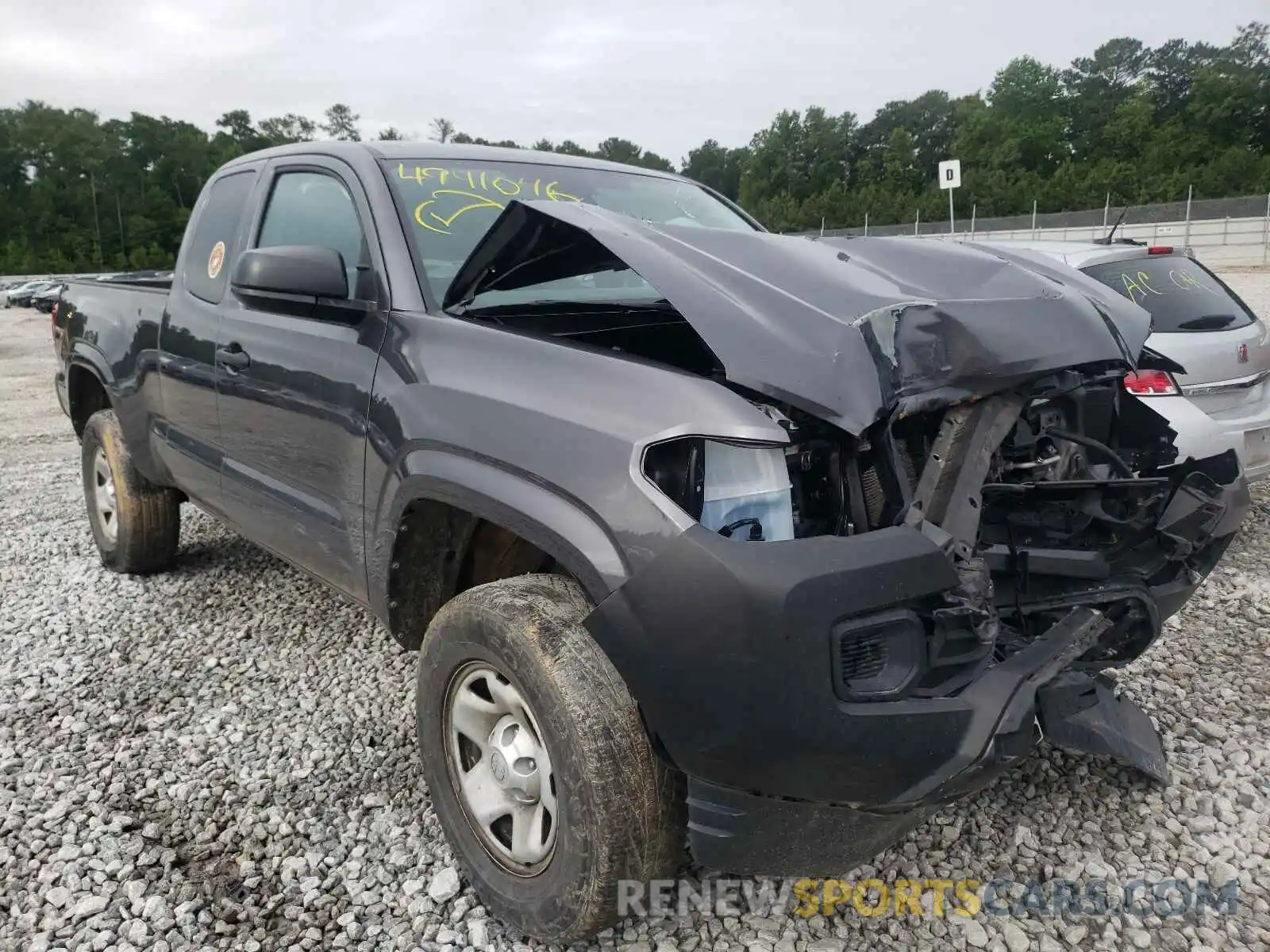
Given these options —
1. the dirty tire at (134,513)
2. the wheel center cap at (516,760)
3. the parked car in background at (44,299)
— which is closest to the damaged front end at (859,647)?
the wheel center cap at (516,760)

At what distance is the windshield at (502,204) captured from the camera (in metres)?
2.68

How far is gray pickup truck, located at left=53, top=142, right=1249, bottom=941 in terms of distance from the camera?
1652 millimetres

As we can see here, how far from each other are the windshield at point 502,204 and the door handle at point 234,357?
83cm

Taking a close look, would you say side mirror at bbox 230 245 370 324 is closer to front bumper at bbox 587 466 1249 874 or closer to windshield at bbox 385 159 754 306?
windshield at bbox 385 159 754 306

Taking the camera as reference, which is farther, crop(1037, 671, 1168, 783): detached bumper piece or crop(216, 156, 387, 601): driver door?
crop(216, 156, 387, 601): driver door

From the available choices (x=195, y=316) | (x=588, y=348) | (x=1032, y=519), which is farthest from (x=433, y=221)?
(x=1032, y=519)

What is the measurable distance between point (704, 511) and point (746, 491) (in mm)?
94

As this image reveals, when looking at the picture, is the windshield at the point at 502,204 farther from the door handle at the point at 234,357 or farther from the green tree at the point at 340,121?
the green tree at the point at 340,121

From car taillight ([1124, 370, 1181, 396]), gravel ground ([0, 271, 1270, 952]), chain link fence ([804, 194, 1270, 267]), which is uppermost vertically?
chain link fence ([804, 194, 1270, 267])

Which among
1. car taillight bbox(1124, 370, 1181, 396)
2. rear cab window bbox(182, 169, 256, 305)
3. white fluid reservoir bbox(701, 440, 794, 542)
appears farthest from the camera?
car taillight bbox(1124, 370, 1181, 396)

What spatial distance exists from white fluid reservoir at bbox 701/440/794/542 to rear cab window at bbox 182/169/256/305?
2.54 meters

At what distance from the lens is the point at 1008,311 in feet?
6.83

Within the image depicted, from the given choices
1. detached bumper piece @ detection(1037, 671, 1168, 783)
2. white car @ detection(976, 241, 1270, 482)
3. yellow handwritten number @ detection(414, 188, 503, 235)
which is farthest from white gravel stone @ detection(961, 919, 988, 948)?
white car @ detection(976, 241, 1270, 482)

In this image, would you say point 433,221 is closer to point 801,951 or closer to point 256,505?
point 256,505
